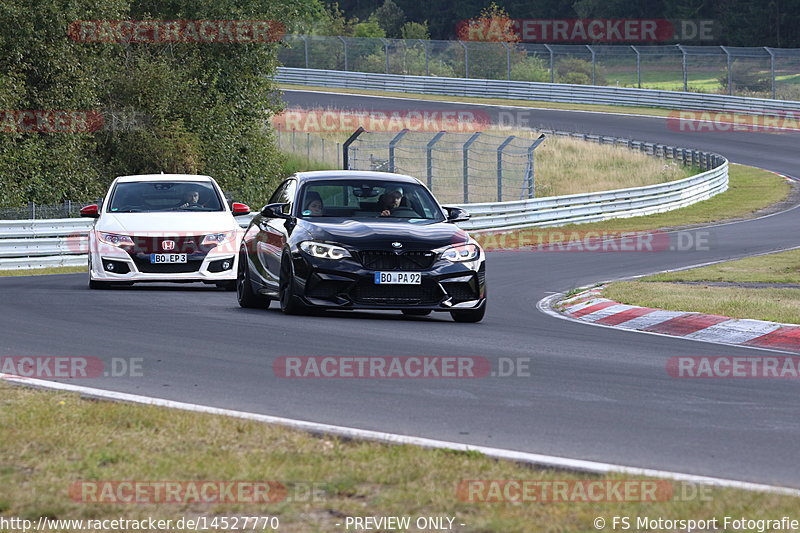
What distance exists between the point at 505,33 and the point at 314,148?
3951 centimetres

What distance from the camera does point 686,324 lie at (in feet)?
44.2

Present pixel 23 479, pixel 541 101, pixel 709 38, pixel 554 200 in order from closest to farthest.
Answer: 1. pixel 23 479
2. pixel 554 200
3. pixel 541 101
4. pixel 709 38

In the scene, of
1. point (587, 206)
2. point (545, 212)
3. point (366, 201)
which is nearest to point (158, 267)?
point (366, 201)

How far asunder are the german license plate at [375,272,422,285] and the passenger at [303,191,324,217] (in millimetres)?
1462

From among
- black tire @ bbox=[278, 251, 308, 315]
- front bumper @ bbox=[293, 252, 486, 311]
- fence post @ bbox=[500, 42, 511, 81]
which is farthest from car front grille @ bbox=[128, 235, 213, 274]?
fence post @ bbox=[500, 42, 511, 81]

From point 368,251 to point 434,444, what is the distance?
5.88 meters

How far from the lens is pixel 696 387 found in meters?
8.94

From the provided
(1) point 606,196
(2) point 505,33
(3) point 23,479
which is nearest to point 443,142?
(1) point 606,196

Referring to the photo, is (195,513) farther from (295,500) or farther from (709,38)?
(709,38)

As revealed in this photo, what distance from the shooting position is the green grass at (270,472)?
17.3ft

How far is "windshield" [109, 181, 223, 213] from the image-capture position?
688 inches

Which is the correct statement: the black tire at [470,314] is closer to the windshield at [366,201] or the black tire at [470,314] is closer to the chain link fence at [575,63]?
the windshield at [366,201]

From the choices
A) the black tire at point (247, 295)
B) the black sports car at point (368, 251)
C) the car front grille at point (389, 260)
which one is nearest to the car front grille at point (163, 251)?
the black tire at point (247, 295)

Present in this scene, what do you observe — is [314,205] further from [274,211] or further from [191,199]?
[191,199]
